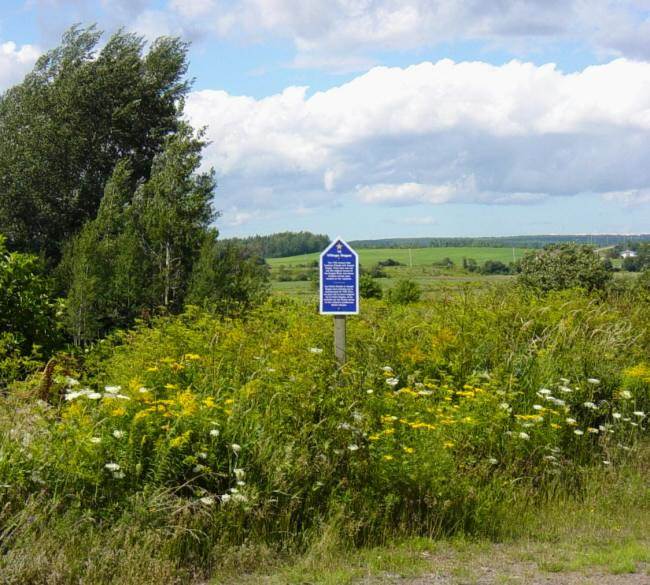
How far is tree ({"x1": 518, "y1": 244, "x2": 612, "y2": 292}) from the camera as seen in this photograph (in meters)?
29.4

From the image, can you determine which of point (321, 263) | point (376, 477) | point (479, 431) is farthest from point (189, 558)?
point (321, 263)

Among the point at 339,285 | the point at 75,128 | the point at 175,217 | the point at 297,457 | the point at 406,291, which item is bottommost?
the point at 297,457

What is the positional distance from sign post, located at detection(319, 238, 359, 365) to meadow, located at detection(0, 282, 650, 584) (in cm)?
51

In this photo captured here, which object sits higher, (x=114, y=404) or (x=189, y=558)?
(x=114, y=404)

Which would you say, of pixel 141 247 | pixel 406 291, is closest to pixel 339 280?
pixel 406 291

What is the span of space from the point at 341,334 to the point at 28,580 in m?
4.24

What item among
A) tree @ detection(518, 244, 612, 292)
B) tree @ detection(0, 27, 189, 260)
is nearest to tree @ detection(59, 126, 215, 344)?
tree @ detection(0, 27, 189, 260)

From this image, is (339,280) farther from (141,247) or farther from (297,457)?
(141,247)

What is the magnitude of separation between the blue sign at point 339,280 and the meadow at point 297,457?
2.04 ft

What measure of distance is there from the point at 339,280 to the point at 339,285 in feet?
0.19

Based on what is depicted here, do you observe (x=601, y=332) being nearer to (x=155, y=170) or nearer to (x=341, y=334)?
(x=341, y=334)

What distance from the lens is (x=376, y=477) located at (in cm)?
590

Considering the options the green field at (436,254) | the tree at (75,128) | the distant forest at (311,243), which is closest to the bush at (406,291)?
the distant forest at (311,243)

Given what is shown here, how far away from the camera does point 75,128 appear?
3222 centimetres
